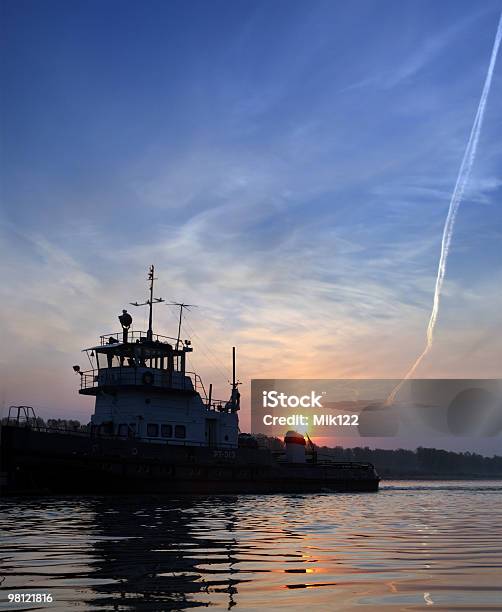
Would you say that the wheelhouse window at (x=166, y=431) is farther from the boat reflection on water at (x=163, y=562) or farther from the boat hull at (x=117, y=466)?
the boat reflection on water at (x=163, y=562)

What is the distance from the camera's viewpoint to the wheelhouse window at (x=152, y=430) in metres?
37.2

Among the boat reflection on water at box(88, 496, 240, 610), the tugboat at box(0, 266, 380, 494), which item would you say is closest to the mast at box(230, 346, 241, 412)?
the tugboat at box(0, 266, 380, 494)

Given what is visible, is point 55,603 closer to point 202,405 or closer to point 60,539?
point 60,539

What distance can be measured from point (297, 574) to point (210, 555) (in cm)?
250

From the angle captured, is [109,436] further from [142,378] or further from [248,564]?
[248,564]

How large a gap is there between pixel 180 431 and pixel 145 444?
11.4 feet

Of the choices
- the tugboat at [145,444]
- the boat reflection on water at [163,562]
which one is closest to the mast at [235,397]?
the tugboat at [145,444]

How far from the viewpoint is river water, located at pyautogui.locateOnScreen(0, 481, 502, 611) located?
303 inches

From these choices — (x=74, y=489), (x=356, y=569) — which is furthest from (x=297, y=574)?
(x=74, y=489)

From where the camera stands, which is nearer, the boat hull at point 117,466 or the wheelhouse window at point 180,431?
the boat hull at point 117,466

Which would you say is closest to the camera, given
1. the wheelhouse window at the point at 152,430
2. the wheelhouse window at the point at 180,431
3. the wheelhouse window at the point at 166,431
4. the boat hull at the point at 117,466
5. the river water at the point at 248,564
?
the river water at the point at 248,564

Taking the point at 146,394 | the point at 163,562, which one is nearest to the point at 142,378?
the point at 146,394

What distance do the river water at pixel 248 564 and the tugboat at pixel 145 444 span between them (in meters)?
13.5

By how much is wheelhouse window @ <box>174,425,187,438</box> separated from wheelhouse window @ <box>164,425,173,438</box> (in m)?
0.33
